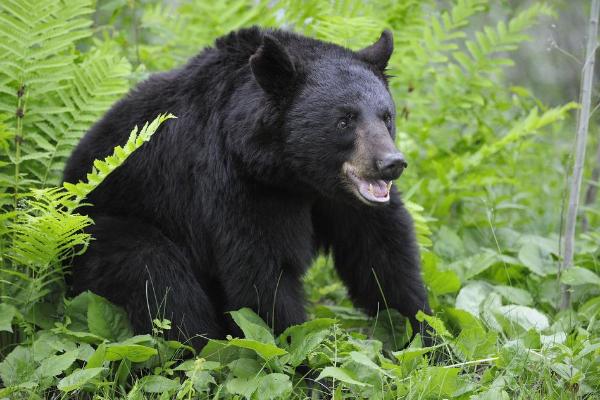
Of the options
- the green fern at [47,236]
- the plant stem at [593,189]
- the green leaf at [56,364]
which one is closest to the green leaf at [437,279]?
the green fern at [47,236]

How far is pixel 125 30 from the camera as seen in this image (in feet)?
25.4

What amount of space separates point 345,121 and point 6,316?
7.86ft

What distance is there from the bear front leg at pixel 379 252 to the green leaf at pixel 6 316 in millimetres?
2047

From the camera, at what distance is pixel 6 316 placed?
487 centimetres

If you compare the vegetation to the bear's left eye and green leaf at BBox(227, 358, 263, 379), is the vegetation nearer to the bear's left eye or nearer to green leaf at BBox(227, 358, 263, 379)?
green leaf at BBox(227, 358, 263, 379)

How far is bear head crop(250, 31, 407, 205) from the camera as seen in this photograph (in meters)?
4.59

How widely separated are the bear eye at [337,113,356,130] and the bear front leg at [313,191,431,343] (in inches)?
26.0

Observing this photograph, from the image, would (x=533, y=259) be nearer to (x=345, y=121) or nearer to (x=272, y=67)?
(x=345, y=121)

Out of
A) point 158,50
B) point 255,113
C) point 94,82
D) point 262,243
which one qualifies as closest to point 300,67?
point 255,113

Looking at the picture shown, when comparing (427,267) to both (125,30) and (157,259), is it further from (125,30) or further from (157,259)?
(125,30)

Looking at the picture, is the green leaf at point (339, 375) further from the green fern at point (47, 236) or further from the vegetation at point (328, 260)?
the green fern at point (47, 236)

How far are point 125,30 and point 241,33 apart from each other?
118 inches

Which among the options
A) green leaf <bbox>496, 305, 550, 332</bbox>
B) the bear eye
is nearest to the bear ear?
the bear eye

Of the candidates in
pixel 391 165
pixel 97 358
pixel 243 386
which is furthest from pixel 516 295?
pixel 97 358
